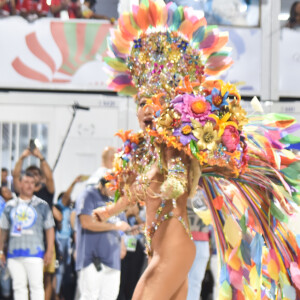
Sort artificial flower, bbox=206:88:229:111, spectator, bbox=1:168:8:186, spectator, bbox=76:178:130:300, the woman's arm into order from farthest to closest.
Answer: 1. spectator, bbox=1:168:8:186
2. spectator, bbox=76:178:130:300
3. artificial flower, bbox=206:88:229:111
4. the woman's arm

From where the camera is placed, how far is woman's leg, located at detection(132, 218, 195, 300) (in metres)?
2.75

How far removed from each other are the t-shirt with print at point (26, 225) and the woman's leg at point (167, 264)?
2426 mm

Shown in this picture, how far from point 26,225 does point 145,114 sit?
2.30 m

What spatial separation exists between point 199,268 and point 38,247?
131cm

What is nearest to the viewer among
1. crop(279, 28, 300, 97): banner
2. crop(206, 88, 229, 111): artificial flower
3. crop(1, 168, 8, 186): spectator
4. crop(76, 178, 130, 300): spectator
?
crop(206, 88, 229, 111): artificial flower

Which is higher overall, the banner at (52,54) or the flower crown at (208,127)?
the banner at (52,54)

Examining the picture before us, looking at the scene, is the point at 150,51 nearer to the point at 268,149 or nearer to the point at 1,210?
the point at 268,149

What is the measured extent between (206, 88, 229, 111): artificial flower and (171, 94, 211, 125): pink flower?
21mm

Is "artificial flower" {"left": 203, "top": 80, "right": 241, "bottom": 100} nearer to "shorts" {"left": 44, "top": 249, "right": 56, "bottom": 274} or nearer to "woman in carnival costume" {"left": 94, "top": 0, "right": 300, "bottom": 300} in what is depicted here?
"woman in carnival costume" {"left": 94, "top": 0, "right": 300, "bottom": 300}

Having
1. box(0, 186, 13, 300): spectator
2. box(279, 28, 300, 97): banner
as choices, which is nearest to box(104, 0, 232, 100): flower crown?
box(0, 186, 13, 300): spectator

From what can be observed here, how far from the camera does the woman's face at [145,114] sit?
3.14 m

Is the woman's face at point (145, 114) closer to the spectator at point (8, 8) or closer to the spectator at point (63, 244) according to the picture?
the spectator at point (63, 244)

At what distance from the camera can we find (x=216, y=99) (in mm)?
2818

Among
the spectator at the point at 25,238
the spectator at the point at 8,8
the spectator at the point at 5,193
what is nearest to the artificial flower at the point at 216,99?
the spectator at the point at 25,238
